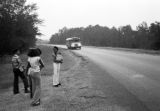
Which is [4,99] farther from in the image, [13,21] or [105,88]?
[13,21]

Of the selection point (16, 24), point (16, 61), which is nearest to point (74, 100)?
point (16, 61)

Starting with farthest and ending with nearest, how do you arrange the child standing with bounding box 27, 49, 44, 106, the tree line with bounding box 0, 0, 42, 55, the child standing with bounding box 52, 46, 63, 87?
the tree line with bounding box 0, 0, 42, 55 < the child standing with bounding box 52, 46, 63, 87 < the child standing with bounding box 27, 49, 44, 106

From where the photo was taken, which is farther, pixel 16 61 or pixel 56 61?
pixel 56 61

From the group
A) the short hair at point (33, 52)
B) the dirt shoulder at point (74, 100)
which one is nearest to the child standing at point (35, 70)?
the short hair at point (33, 52)

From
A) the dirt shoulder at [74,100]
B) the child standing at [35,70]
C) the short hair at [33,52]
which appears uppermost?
the short hair at [33,52]

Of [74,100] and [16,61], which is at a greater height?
[16,61]

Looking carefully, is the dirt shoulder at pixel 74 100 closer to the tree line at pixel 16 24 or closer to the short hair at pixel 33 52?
the short hair at pixel 33 52

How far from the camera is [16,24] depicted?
130 ft

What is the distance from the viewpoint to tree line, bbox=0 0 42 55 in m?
35.1

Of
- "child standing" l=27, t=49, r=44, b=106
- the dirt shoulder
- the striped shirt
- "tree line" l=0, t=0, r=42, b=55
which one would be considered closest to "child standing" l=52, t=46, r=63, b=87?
the dirt shoulder

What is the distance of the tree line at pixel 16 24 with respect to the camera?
115ft

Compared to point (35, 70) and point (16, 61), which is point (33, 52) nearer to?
point (35, 70)

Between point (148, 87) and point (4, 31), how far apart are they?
97.0 ft

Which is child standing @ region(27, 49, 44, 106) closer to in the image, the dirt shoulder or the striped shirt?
the dirt shoulder
